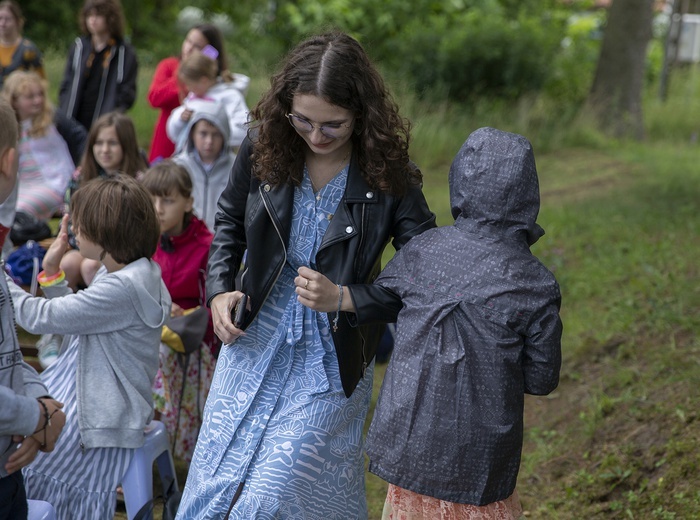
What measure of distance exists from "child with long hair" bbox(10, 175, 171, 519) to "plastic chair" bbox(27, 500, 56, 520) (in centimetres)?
40

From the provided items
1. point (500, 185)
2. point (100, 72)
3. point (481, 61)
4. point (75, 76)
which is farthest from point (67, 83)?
point (481, 61)

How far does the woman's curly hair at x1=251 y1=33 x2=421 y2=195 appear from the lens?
305 cm

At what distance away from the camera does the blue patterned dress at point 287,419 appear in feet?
9.89

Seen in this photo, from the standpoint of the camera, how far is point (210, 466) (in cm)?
312

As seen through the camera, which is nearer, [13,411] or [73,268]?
[13,411]

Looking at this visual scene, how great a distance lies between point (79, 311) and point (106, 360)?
23 cm

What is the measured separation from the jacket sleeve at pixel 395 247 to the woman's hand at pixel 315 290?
10 centimetres

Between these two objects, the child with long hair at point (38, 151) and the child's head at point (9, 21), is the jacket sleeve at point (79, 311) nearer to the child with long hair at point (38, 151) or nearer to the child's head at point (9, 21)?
the child with long hair at point (38, 151)

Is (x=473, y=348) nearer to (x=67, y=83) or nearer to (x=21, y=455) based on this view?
(x=21, y=455)

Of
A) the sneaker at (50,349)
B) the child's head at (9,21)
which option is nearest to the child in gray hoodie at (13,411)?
the sneaker at (50,349)

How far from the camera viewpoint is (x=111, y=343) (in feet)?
11.8

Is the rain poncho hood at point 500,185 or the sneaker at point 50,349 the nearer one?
the rain poncho hood at point 500,185

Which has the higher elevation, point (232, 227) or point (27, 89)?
point (232, 227)

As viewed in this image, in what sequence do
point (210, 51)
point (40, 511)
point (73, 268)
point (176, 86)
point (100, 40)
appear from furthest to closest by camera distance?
point (100, 40) → point (176, 86) → point (210, 51) → point (73, 268) → point (40, 511)
